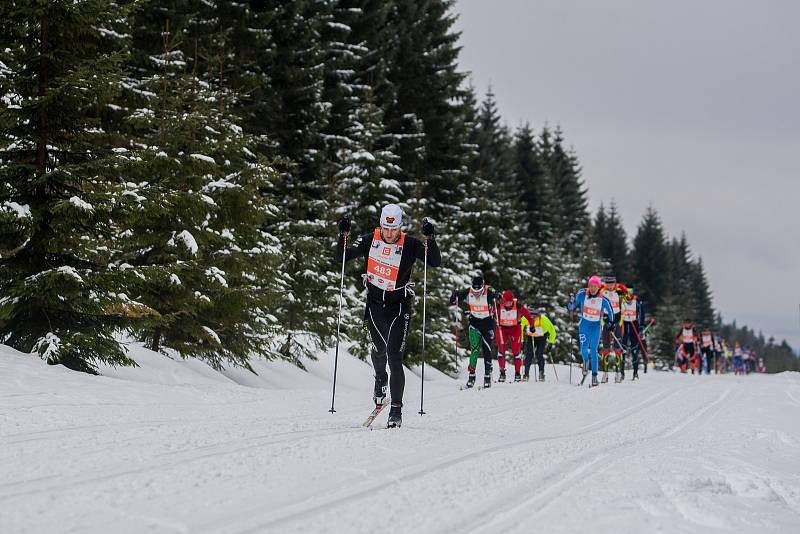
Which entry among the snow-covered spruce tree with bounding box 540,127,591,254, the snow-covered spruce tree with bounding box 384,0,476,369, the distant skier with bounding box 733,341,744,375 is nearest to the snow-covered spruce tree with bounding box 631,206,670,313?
the snow-covered spruce tree with bounding box 540,127,591,254

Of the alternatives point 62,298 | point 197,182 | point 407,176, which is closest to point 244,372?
point 197,182

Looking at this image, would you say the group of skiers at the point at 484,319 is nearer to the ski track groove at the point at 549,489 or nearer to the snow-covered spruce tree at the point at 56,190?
the ski track groove at the point at 549,489

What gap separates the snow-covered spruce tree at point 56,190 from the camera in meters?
8.73

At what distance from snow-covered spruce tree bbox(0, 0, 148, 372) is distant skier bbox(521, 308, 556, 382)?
1162 centimetres

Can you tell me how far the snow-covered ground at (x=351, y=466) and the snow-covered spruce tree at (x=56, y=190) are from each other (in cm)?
64

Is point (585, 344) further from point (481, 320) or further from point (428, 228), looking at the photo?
point (428, 228)

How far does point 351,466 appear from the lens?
5.05 m

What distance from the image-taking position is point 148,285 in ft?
31.0

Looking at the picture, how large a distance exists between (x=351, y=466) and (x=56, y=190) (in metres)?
6.48

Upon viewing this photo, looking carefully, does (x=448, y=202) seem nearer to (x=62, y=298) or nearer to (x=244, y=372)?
(x=244, y=372)

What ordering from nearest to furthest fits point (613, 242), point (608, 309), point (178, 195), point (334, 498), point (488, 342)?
1. point (334, 498)
2. point (178, 195)
3. point (488, 342)
4. point (608, 309)
5. point (613, 242)

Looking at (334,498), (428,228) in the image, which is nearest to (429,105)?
(428,228)

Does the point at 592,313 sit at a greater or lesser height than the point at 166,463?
greater

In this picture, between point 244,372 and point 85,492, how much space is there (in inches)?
391
